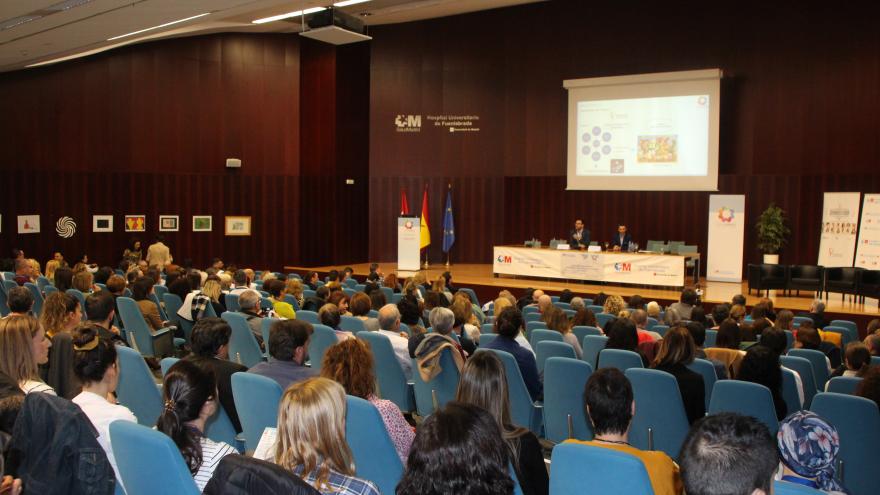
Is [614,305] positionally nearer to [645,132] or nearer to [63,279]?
[63,279]

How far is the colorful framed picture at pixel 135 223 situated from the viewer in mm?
16172

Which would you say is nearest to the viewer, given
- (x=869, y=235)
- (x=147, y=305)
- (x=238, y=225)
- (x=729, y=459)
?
(x=729, y=459)

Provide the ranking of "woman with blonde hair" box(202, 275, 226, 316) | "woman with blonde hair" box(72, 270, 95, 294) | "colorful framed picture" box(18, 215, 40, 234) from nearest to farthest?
"woman with blonde hair" box(202, 275, 226, 316)
"woman with blonde hair" box(72, 270, 95, 294)
"colorful framed picture" box(18, 215, 40, 234)

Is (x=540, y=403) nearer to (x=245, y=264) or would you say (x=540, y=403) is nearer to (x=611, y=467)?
(x=611, y=467)

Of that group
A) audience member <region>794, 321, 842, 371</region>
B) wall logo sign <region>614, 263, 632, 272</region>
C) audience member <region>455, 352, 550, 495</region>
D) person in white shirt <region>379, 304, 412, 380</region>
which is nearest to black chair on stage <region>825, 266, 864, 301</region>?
wall logo sign <region>614, 263, 632, 272</region>

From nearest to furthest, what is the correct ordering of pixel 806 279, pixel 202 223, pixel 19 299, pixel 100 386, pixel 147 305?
pixel 100 386, pixel 19 299, pixel 147 305, pixel 806 279, pixel 202 223

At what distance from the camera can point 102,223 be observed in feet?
52.0

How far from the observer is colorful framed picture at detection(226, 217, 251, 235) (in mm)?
17391

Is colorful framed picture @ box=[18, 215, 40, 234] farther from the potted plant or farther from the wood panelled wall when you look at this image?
the potted plant

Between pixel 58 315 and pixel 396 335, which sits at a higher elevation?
pixel 58 315

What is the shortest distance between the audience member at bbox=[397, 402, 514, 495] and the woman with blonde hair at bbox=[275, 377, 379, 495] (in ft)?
1.33

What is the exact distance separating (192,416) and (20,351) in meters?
1.31

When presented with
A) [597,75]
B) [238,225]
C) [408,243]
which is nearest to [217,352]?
[408,243]

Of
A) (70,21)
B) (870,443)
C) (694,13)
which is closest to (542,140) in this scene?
(694,13)
